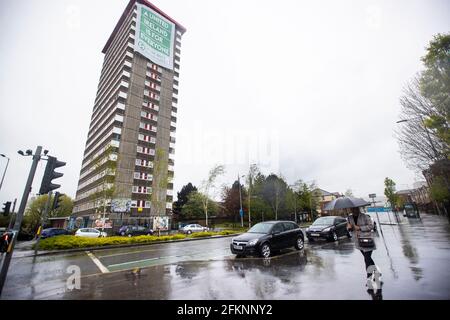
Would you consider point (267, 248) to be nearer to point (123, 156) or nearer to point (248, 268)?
point (248, 268)

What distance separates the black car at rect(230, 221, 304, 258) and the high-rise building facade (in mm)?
34976

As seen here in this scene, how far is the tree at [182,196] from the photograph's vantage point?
59281mm

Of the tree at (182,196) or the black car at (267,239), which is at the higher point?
the tree at (182,196)

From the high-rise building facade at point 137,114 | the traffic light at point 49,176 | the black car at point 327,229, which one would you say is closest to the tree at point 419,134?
the black car at point 327,229

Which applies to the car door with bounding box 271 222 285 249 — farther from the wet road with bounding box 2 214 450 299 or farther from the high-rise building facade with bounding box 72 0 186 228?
the high-rise building facade with bounding box 72 0 186 228

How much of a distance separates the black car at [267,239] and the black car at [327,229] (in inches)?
120

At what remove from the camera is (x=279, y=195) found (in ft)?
144

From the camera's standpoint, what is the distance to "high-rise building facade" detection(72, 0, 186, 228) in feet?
152

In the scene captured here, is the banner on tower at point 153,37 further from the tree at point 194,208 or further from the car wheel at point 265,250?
the car wheel at point 265,250

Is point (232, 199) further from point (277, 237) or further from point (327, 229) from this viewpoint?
point (277, 237)

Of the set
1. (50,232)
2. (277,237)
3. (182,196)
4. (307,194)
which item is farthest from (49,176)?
(182,196)

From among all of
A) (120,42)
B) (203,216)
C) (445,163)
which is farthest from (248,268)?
(120,42)
